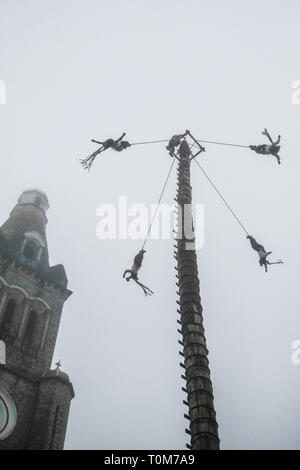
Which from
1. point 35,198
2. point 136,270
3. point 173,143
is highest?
point 35,198

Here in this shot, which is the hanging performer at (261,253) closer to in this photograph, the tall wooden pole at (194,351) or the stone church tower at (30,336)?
the tall wooden pole at (194,351)

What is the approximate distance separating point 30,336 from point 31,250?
785 cm

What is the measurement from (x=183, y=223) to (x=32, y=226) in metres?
25.2

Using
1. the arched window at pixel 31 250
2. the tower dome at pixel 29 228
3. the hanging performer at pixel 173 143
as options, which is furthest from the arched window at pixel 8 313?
the hanging performer at pixel 173 143

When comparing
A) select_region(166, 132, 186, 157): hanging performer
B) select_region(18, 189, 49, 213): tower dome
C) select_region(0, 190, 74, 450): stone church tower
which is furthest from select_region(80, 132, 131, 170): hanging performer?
select_region(18, 189, 49, 213): tower dome

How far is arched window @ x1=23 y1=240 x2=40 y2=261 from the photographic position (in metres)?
32.2

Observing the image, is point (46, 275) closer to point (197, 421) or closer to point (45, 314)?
point (45, 314)

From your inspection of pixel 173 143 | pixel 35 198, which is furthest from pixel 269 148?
pixel 35 198

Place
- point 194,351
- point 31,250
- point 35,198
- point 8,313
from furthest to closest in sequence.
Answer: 1. point 35,198
2. point 31,250
3. point 8,313
4. point 194,351

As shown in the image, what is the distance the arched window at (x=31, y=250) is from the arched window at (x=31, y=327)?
5.03 meters

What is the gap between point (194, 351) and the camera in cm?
884

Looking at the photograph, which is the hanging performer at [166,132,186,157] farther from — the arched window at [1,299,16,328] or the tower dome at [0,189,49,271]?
the tower dome at [0,189,49,271]

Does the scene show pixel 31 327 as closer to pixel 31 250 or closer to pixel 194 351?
pixel 31 250
